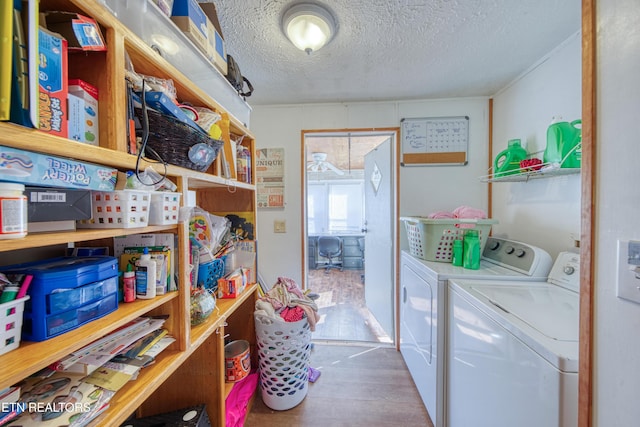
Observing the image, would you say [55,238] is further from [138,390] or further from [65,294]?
[138,390]

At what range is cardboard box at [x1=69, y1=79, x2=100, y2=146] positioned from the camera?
54 centimetres

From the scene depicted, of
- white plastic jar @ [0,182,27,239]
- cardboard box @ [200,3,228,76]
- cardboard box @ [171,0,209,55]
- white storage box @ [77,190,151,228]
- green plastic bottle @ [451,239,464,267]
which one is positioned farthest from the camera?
green plastic bottle @ [451,239,464,267]

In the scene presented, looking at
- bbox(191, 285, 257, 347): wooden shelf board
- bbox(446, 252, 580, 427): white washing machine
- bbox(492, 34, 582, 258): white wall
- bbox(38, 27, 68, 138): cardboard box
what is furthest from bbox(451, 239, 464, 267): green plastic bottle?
bbox(38, 27, 68, 138): cardboard box

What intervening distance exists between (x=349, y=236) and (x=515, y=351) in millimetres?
4743

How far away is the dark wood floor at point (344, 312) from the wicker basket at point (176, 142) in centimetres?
217

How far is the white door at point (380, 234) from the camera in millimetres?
2314

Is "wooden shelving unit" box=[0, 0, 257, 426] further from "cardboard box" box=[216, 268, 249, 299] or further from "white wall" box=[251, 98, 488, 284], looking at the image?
"white wall" box=[251, 98, 488, 284]

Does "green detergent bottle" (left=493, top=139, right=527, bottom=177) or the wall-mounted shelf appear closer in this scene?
the wall-mounted shelf

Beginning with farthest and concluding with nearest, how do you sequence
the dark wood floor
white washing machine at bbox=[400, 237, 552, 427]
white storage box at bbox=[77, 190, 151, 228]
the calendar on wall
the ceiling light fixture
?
the dark wood floor
the calendar on wall
white washing machine at bbox=[400, 237, 552, 427]
the ceiling light fixture
white storage box at bbox=[77, 190, 151, 228]

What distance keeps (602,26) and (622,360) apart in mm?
777

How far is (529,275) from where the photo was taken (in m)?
1.29

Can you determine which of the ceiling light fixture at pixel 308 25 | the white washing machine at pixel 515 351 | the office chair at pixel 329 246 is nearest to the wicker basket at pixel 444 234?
the white washing machine at pixel 515 351

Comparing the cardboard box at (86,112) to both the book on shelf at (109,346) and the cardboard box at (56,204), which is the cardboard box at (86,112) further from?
the book on shelf at (109,346)

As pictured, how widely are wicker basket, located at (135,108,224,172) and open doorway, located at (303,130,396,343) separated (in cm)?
149
